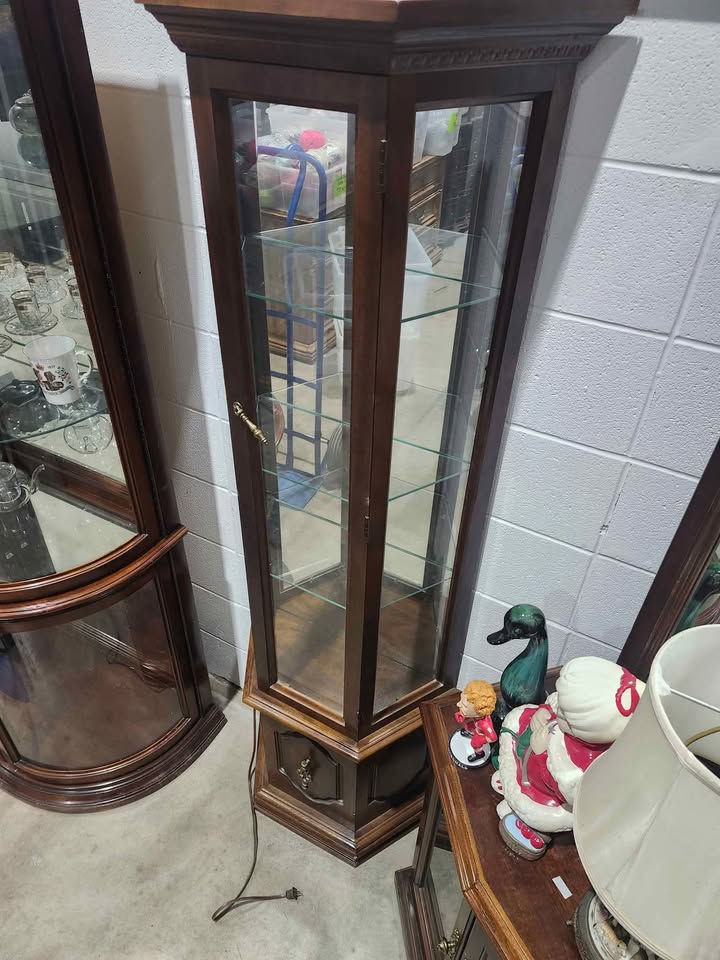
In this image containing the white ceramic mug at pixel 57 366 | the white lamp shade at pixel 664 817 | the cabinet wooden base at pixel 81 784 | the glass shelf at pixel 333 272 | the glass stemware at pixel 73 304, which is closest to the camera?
the white lamp shade at pixel 664 817

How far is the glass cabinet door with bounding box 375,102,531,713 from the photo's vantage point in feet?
2.84

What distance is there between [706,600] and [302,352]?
29.4 inches

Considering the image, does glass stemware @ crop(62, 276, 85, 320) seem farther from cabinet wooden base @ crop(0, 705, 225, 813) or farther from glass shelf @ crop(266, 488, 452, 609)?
cabinet wooden base @ crop(0, 705, 225, 813)

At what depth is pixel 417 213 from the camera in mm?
844

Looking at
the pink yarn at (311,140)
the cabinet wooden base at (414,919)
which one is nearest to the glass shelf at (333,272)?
the pink yarn at (311,140)

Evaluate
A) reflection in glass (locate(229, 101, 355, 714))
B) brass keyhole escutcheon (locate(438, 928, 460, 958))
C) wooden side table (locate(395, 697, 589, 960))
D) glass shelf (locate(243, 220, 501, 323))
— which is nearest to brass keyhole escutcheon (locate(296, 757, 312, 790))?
reflection in glass (locate(229, 101, 355, 714))

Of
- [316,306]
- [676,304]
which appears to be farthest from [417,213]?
[676,304]

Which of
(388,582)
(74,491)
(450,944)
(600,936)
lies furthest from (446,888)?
(74,491)

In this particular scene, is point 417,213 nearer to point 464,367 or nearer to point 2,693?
point 464,367

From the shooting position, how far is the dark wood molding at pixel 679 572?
970 millimetres

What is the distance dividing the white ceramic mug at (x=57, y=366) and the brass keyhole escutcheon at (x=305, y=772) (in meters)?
0.95

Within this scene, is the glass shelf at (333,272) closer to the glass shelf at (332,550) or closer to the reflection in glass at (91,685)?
the glass shelf at (332,550)

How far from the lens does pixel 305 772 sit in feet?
5.09

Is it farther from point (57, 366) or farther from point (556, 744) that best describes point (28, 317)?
point (556, 744)
